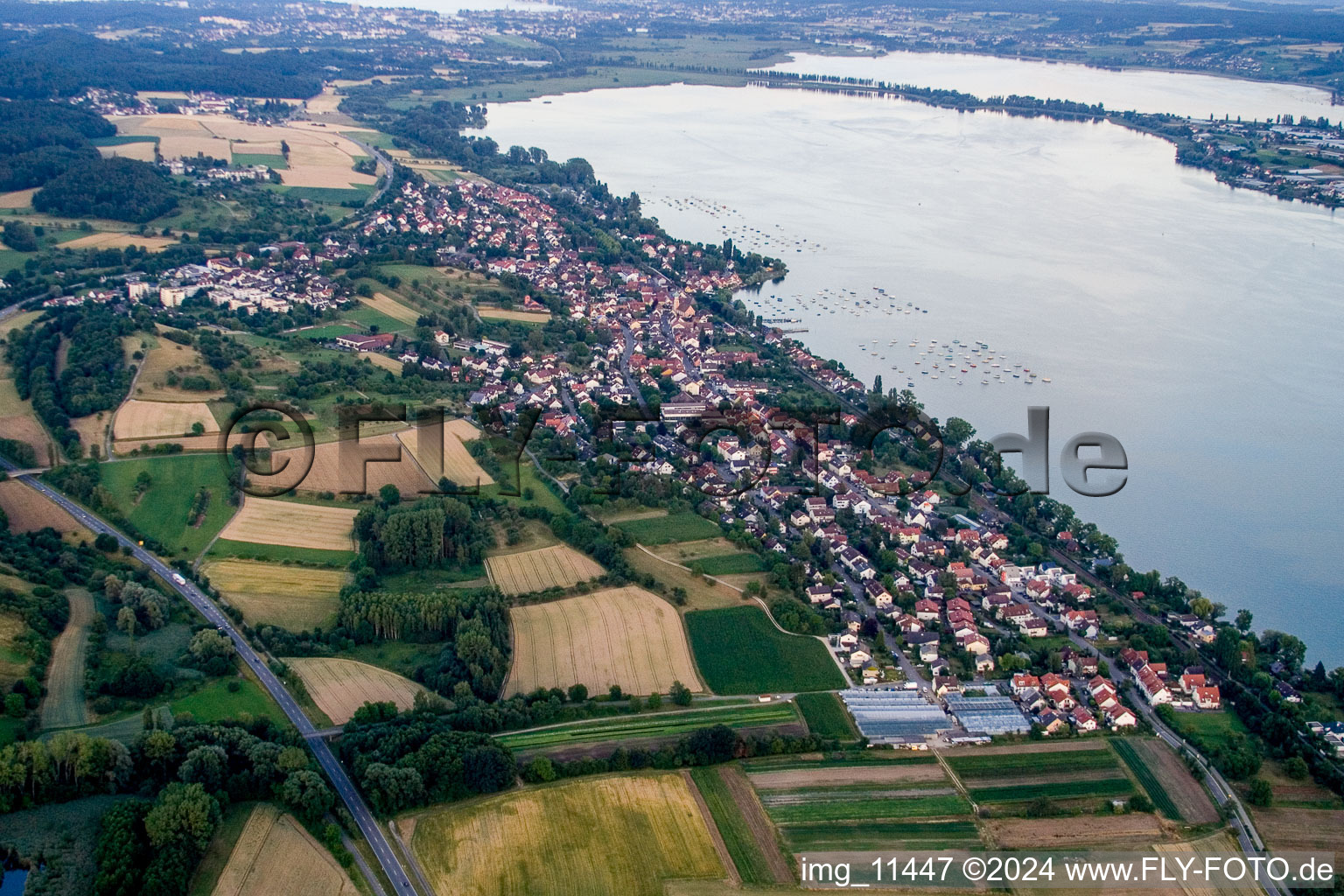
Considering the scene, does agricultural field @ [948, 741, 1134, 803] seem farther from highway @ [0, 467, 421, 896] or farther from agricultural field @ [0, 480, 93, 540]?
agricultural field @ [0, 480, 93, 540]

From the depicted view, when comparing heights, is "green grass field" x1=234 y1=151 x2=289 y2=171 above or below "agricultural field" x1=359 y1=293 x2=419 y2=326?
above

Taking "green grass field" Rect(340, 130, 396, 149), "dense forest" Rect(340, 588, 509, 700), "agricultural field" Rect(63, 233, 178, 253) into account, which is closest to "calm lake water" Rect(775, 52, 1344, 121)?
"green grass field" Rect(340, 130, 396, 149)

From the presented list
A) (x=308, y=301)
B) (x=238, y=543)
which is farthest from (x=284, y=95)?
(x=238, y=543)

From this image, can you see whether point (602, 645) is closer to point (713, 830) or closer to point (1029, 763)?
point (713, 830)

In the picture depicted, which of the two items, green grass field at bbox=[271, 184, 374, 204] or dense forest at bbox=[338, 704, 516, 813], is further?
green grass field at bbox=[271, 184, 374, 204]

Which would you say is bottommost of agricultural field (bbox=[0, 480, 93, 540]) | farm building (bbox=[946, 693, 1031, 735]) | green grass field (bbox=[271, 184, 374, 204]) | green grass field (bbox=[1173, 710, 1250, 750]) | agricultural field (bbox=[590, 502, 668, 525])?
green grass field (bbox=[1173, 710, 1250, 750])
